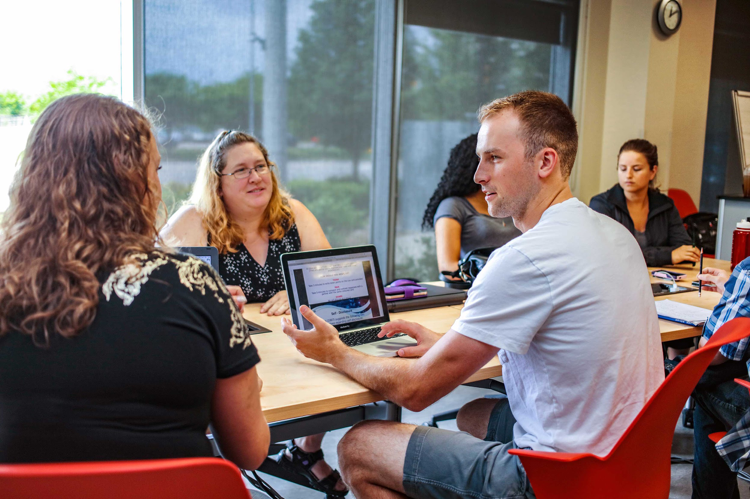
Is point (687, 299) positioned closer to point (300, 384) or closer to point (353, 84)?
point (300, 384)

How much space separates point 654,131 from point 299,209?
3262 mm

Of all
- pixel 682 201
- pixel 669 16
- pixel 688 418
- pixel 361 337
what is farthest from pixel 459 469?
pixel 669 16

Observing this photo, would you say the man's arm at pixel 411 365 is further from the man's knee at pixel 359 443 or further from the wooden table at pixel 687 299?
the wooden table at pixel 687 299

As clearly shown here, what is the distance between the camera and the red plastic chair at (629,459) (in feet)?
3.79

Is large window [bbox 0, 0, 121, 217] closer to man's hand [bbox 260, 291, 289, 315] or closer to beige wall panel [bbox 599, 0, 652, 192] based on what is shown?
man's hand [bbox 260, 291, 289, 315]

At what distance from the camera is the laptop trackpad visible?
66.9 inches

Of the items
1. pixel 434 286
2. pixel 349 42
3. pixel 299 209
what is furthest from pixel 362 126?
pixel 434 286

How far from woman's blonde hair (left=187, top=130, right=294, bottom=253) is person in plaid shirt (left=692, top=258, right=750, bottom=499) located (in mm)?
1590

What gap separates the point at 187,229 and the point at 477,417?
4.29 feet

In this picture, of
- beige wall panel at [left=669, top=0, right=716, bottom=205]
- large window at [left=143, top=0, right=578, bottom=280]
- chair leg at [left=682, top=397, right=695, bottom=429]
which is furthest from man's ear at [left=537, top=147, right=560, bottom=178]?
beige wall panel at [left=669, top=0, right=716, bottom=205]

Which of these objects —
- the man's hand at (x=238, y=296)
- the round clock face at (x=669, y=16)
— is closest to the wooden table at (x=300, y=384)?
the man's hand at (x=238, y=296)

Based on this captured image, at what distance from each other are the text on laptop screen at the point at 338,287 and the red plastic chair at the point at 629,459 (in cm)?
79

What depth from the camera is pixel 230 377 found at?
1029 mm

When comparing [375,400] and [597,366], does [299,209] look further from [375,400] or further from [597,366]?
[597,366]
